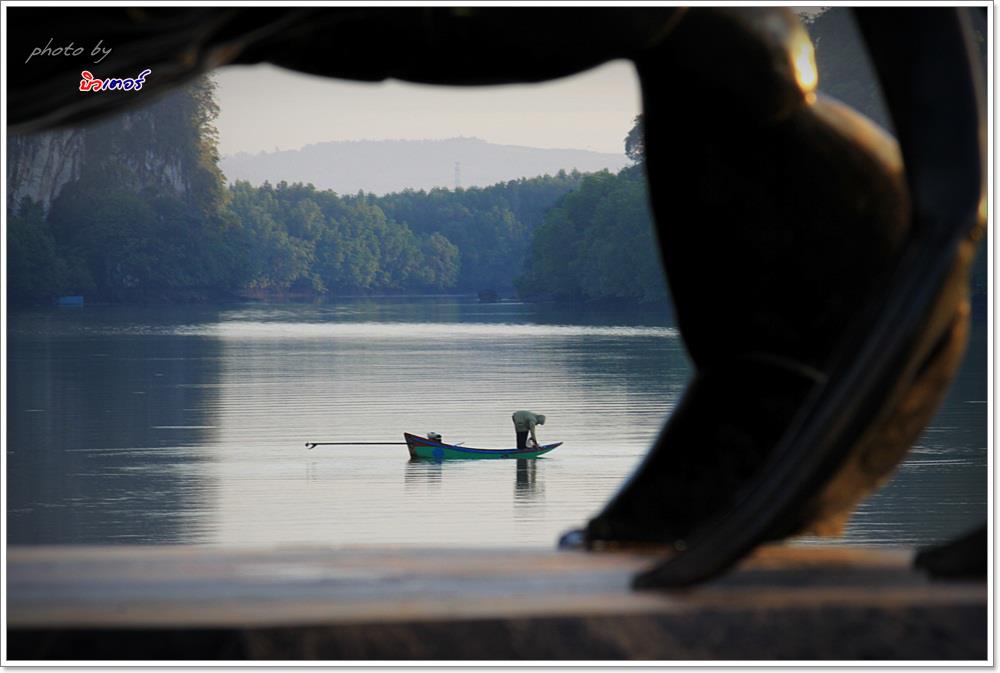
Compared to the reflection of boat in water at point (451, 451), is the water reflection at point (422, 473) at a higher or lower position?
lower

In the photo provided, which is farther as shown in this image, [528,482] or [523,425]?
[523,425]

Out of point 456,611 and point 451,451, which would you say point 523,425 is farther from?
point 456,611

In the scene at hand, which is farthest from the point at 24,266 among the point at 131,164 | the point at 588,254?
the point at 588,254

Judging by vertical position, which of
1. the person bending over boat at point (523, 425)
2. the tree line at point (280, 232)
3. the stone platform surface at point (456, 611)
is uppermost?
the tree line at point (280, 232)

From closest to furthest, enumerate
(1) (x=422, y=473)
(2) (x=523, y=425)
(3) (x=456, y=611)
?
(3) (x=456, y=611) → (1) (x=422, y=473) → (2) (x=523, y=425)

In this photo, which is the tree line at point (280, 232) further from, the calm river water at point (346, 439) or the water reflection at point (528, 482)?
the water reflection at point (528, 482)

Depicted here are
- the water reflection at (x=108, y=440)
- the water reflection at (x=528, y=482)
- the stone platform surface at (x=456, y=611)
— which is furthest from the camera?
the water reflection at (x=528, y=482)

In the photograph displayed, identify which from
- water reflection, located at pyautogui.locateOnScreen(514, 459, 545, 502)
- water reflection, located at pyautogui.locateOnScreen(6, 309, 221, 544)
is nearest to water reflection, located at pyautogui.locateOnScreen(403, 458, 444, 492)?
water reflection, located at pyautogui.locateOnScreen(514, 459, 545, 502)

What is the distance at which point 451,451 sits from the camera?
30312mm

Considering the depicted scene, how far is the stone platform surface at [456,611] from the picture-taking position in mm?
3020

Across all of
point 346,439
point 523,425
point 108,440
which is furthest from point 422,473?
point 108,440

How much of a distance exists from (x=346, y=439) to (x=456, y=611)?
3068cm

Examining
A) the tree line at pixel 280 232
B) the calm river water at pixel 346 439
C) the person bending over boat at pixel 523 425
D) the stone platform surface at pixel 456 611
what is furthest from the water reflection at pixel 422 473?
the tree line at pixel 280 232

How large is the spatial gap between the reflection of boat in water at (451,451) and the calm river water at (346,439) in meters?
0.31
